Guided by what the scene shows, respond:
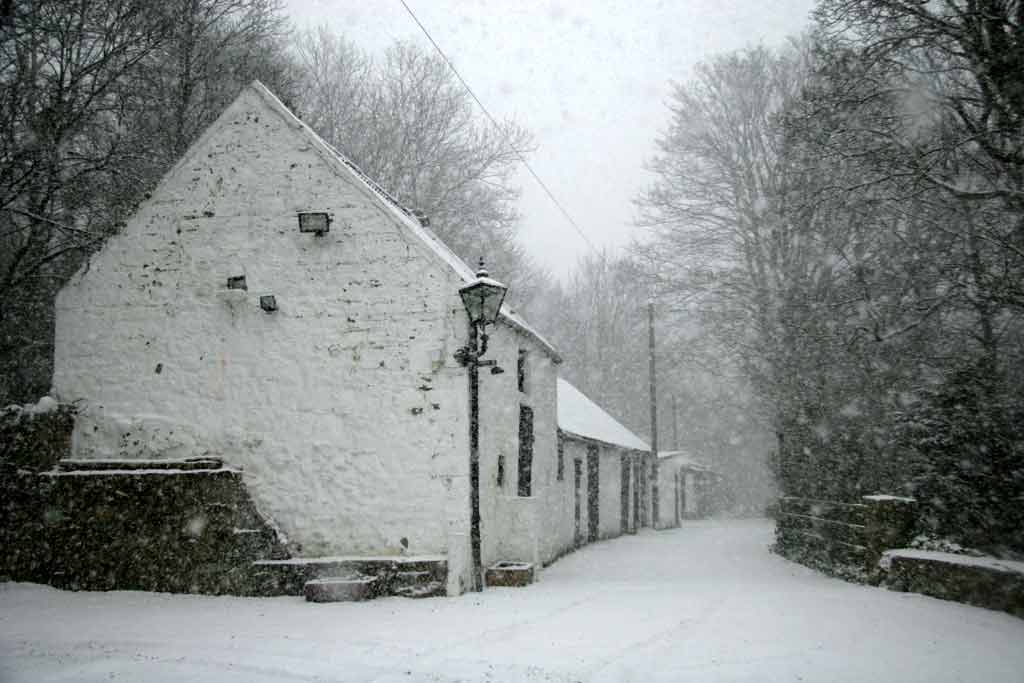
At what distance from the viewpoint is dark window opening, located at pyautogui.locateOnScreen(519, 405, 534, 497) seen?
1406cm

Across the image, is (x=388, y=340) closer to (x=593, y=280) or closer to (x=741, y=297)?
(x=741, y=297)

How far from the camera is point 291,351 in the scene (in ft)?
35.4

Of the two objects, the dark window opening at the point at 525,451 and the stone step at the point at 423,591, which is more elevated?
the dark window opening at the point at 525,451

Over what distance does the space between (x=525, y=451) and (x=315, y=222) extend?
6.30 m

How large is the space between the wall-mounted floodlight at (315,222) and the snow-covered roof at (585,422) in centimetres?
864

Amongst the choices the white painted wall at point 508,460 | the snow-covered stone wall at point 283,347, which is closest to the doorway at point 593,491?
the white painted wall at point 508,460

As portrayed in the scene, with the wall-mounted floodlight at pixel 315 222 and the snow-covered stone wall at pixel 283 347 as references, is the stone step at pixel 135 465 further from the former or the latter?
the wall-mounted floodlight at pixel 315 222

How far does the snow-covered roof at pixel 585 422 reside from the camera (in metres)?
19.6

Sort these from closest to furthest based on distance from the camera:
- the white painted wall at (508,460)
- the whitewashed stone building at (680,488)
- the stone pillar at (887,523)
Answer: the stone pillar at (887,523), the white painted wall at (508,460), the whitewashed stone building at (680,488)

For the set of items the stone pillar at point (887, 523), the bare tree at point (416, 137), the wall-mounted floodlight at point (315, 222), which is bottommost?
the stone pillar at point (887, 523)

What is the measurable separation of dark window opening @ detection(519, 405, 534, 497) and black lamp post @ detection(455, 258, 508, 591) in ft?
12.4

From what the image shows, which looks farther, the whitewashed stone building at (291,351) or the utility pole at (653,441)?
the utility pole at (653,441)

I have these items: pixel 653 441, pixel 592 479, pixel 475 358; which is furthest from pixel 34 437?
pixel 653 441

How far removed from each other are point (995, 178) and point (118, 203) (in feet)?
49.1
